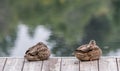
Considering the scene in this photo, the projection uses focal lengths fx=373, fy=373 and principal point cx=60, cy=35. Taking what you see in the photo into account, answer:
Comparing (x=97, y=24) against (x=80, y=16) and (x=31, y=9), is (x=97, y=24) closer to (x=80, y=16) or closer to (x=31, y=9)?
(x=80, y=16)

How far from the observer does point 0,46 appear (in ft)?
16.8

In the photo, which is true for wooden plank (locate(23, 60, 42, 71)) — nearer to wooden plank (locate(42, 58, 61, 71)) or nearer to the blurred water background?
wooden plank (locate(42, 58, 61, 71))

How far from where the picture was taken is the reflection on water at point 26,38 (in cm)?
477

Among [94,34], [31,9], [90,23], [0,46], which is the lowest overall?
[0,46]

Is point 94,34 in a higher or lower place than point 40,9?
lower

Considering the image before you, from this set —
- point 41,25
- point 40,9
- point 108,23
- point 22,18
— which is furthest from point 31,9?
point 108,23

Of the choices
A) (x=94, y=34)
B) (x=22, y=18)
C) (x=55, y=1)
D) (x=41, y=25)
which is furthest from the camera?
(x=55, y=1)

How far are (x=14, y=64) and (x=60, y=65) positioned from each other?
13.0 inches

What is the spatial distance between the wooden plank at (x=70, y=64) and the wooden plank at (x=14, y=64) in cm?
30

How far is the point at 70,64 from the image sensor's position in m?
2.63

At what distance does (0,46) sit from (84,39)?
1192 mm

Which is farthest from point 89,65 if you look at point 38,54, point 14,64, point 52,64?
point 14,64

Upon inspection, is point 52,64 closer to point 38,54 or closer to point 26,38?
point 38,54

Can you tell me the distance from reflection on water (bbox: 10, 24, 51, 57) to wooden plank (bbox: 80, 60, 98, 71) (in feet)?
6.60
